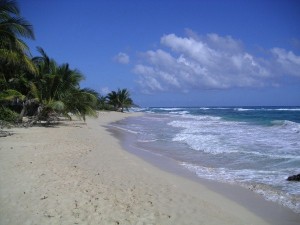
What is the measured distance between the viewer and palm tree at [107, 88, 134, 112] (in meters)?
54.9

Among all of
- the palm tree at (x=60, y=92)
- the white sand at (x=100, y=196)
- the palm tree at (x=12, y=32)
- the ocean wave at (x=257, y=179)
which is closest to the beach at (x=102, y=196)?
the white sand at (x=100, y=196)

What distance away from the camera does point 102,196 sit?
5.59 meters

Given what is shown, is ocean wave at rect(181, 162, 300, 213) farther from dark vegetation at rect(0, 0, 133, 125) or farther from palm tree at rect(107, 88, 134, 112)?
palm tree at rect(107, 88, 134, 112)

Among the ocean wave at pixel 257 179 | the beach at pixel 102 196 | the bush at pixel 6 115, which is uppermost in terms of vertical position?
the bush at pixel 6 115

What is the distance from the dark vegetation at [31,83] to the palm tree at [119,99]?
102 ft

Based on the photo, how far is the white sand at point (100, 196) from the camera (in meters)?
4.69

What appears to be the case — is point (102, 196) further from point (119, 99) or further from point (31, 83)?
point (119, 99)

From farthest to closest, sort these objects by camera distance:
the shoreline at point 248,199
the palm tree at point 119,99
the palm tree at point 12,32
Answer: the palm tree at point 119,99 → the palm tree at point 12,32 → the shoreline at point 248,199

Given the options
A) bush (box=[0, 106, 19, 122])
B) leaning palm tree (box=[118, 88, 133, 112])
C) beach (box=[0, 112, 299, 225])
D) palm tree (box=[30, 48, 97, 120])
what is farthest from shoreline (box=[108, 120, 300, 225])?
leaning palm tree (box=[118, 88, 133, 112])

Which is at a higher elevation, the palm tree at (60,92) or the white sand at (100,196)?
→ the palm tree at (60,92)

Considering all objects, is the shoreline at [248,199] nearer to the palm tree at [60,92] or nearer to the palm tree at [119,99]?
the palm tree at [60,92]

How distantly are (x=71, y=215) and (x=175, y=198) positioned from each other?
6.79 feet

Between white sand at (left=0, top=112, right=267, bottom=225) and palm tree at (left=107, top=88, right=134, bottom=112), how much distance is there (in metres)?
46.0

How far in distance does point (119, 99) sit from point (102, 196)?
49.9 m
